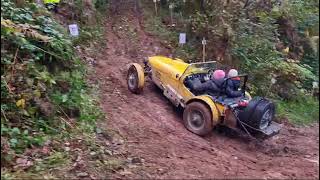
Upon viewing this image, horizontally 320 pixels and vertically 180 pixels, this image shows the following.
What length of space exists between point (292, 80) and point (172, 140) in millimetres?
4131

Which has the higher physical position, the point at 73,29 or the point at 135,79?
the point at 73,29

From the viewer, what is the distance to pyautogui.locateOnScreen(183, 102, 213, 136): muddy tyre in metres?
7.70

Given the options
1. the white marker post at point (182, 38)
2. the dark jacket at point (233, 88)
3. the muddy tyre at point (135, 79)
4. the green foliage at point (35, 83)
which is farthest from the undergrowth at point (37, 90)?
the white marker post at point (182, 38)

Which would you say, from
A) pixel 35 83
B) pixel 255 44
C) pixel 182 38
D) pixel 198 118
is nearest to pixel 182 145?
pixel 198 118

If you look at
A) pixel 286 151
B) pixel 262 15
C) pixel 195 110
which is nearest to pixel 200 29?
pixel 262 15

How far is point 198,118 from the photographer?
788cm

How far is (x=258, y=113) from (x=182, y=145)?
146cm

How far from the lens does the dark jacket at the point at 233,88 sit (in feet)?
25.7

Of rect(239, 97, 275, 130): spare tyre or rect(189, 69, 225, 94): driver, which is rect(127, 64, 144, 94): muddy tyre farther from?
rect(239, 97, 275, 130): spare tyre

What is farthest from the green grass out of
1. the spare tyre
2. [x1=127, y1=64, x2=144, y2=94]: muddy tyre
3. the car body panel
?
[x1=127, y1=64, x2=144, y2=94]: muddy tyre

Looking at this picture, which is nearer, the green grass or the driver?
the driver

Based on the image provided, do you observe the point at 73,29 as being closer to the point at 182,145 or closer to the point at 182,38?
the point at 182,38

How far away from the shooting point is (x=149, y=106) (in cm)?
859

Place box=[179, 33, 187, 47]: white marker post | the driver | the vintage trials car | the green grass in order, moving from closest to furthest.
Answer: the vintage trials car, the driver, the green grass, box=[179, 33, 187, 47]: white marker post
